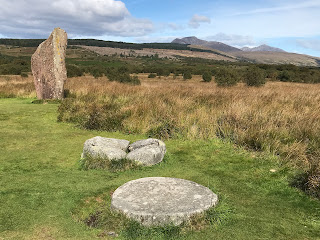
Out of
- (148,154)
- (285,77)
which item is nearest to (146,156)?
(148,154)

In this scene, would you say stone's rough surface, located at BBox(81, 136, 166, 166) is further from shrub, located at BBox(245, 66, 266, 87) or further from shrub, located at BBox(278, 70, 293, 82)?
shrub, located at BBox(278, 70, 293, 82)

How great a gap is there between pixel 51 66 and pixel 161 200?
1175cm

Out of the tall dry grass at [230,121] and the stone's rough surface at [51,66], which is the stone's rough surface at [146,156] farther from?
the stone's rough surface at [51,66]

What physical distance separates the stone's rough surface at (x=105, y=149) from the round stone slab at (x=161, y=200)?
148 centimetres

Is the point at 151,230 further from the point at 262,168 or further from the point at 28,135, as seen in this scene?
the point at 28,135

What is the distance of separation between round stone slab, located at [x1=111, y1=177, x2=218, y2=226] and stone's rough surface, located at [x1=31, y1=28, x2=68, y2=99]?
10.9 metres

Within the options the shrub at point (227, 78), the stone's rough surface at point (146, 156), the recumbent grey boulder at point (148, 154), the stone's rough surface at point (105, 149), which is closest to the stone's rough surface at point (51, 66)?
the stone's rough surface at point (105, 149)

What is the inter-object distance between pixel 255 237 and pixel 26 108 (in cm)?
1117

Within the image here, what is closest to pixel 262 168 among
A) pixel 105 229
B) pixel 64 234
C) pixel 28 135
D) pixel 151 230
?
pixel 151 230

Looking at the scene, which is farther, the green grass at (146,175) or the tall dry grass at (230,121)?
the tall dry grass at (230,121)

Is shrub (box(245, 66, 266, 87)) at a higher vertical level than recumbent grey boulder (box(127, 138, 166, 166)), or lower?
higher

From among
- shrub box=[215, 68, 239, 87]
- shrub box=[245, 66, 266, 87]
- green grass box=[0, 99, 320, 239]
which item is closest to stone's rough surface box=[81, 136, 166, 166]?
green grass box=[0, 99, 320, 239]

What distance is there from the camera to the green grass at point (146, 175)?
3402mm

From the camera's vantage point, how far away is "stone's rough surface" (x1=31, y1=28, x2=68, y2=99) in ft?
44.4
